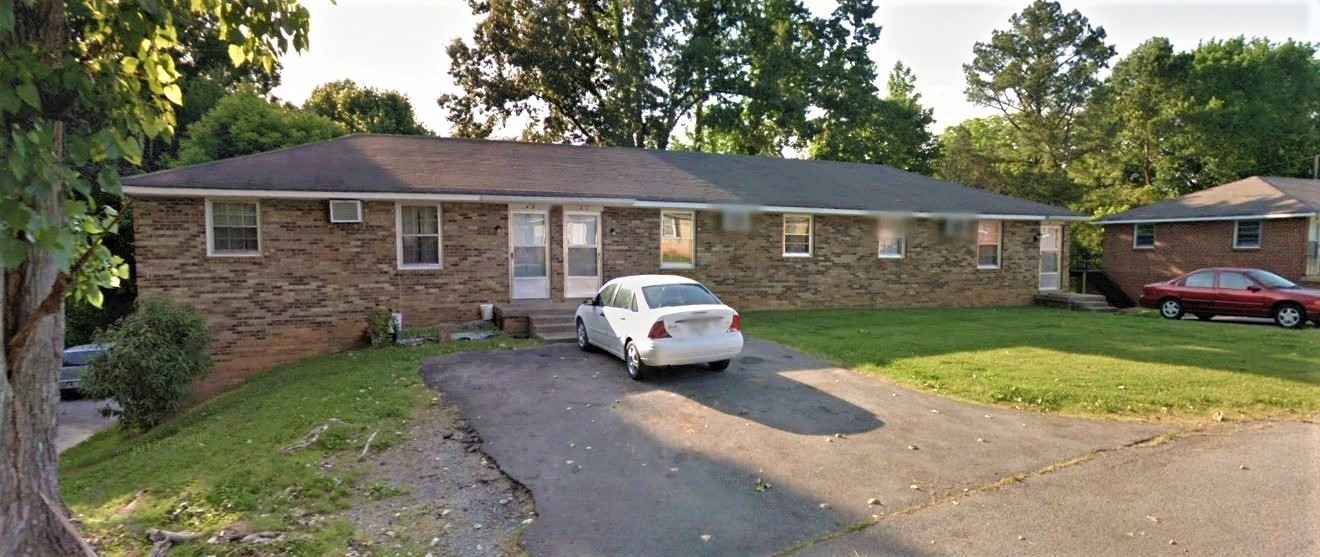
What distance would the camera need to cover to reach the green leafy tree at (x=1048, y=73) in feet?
115

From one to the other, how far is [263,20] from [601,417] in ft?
16.4

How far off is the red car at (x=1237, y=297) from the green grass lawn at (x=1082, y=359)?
975 millimetres

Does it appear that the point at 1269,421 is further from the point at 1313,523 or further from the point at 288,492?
the point at 288,492

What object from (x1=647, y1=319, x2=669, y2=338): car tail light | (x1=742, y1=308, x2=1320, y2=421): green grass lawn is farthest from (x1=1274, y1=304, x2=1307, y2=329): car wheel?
(x1=647, y1=319, x2=669, y2=338): car tail light

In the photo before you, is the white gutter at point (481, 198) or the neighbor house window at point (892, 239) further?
the neighbor house window at point (892, 239)

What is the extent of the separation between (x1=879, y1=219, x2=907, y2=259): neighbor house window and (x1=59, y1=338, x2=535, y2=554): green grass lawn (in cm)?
1257

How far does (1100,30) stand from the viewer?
1372 inches

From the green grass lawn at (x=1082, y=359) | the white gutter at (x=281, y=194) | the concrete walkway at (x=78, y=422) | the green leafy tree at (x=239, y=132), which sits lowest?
the concrete walkway at (x=78, y=422)

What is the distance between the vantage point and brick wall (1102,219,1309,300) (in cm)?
2016

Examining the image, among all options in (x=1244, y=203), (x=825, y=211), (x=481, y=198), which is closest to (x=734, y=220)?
(x=825, y=211)

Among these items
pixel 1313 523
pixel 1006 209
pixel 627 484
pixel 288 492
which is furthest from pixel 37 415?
pixel 1006 209

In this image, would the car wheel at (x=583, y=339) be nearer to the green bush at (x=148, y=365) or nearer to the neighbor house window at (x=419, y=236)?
the neighbor house window at (x=419, y=236)

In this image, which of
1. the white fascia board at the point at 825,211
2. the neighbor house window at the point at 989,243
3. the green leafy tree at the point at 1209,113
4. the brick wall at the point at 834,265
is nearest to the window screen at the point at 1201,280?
the white fascia board at the point at 825,211

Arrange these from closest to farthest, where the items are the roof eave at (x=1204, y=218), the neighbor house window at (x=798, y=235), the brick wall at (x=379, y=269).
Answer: the brick wall at (x=379, y=269) → the neighbor house window at (x=798, y=235) → the roof eave at (x=1204, y=218)
